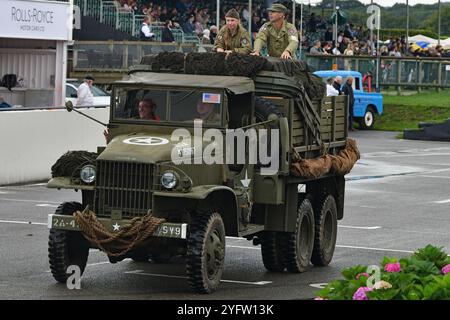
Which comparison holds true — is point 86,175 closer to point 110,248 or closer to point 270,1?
point 110,248

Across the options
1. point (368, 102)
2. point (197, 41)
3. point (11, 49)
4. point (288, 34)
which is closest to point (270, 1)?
point (197, 41)

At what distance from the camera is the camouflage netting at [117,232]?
12.1 metres

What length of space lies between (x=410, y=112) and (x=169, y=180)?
34.4m

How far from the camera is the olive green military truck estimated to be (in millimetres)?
12344

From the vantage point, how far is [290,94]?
14172 millimetres

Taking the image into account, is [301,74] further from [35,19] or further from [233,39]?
[35,19]

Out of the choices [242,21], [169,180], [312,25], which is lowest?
[169,180]

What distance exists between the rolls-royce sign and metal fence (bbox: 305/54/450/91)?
17865 millimetres

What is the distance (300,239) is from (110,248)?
304 centimetres

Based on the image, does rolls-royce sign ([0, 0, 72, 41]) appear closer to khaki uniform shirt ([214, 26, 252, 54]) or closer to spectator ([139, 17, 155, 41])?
spectator ([139, 17, 155, 41])

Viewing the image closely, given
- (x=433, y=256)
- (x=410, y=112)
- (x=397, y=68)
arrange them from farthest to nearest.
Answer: (x=397, y=68) < (x=410, y=112) < (x=433, y=256)


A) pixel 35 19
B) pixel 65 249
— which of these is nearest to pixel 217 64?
pixel 65 249

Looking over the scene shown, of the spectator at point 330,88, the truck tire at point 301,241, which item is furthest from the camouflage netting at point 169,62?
the spectator at point 330,88

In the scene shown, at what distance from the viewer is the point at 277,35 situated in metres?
15.9
